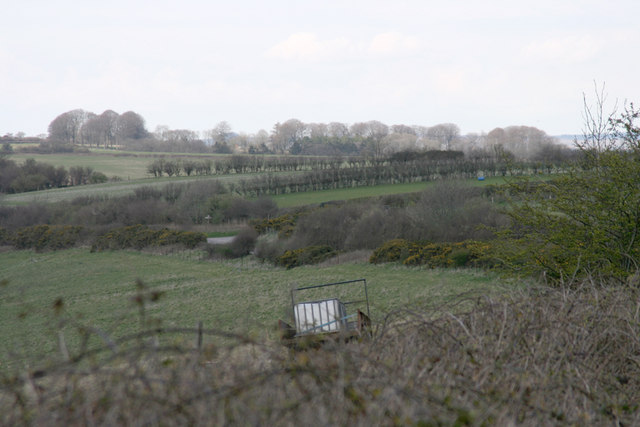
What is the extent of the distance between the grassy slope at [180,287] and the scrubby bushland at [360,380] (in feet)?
31.0

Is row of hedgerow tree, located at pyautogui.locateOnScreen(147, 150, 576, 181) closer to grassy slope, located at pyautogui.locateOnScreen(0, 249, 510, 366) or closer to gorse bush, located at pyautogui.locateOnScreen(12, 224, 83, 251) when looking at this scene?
gorse bush, located at pyautogui.locateOnScreen(12, 224, 83, 251)

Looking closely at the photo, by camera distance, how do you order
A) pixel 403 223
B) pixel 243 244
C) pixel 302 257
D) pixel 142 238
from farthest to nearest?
pixel 142 238
pixel 243 244
pixel 403 223
pixel 302 257

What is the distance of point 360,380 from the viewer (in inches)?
113

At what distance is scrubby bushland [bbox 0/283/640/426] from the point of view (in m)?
2.60

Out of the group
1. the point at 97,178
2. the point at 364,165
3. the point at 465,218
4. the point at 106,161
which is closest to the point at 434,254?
the point at 465,218

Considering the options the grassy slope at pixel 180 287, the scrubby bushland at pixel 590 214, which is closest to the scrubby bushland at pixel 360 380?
the scrubby bushland at pixel 590 214

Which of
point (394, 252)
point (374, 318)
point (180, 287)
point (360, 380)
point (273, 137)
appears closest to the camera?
point (360, 380)

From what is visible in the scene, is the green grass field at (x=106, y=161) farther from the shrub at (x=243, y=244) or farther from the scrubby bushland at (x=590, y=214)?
the scrubby bushland at (x=590, y=214)

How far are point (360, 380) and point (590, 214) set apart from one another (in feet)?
33.0

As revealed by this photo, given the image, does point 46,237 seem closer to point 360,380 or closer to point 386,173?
point 386,173

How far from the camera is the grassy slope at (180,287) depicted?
16.9m

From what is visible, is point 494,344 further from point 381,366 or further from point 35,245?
point 35,245

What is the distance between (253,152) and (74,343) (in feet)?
220

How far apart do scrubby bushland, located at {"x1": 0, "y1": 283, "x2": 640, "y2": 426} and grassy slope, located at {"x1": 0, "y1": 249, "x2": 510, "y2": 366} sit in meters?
9.44
